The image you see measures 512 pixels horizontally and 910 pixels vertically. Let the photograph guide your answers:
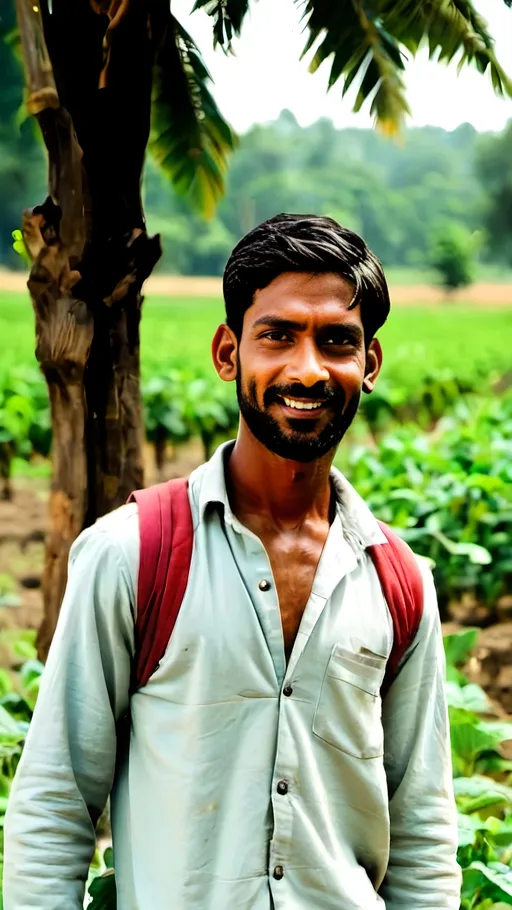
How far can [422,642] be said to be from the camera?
1453mm

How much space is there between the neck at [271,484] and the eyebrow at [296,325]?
0.51 ft

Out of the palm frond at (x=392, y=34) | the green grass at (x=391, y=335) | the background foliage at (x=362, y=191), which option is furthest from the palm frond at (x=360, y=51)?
the background foliage at (x=362, y=191)

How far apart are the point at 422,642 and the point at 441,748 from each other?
0.57 feet

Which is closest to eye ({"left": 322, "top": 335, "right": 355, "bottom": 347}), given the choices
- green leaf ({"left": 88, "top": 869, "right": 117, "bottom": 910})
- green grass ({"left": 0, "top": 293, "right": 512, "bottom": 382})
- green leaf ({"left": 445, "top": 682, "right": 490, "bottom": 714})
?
green leaf ({"left": 88, "top": 869, "right": 117, "bottom": 910})

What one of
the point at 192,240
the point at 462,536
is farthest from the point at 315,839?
the point at 192,240

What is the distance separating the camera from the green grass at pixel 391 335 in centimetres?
1127

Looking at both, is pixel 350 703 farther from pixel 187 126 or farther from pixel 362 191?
pixel 362 191

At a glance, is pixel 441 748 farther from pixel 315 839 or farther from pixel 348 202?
pixel 348 202

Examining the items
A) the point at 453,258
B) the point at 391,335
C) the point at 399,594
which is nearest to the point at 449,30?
the point at 399,594

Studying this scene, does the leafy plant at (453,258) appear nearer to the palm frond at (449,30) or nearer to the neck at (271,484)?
the palm frond at (449,30)

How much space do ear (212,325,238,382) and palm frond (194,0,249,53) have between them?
3.67 feet

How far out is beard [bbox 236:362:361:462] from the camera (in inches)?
53.9

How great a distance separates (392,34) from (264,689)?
174 cm

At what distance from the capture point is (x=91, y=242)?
8.00ft
